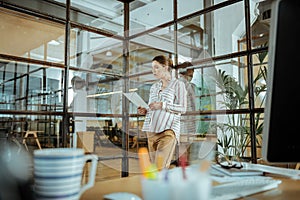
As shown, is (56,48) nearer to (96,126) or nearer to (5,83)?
(5,83)

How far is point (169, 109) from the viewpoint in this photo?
212 cm

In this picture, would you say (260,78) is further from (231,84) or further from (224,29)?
(224,29)

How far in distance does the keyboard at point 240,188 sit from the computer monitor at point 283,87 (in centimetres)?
8

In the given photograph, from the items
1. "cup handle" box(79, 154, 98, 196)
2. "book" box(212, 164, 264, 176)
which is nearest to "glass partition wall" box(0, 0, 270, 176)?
"book" box(212, 164, 264, 176)

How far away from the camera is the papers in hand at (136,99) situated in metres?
2.47

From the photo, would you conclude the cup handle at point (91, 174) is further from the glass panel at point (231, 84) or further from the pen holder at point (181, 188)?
the glass panel at point (231, 84)

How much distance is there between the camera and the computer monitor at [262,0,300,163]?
2.00 ft

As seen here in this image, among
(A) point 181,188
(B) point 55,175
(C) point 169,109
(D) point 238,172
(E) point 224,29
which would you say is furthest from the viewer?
(E) point 224,29

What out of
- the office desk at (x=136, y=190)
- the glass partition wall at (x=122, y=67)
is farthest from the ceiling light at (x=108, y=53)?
the office desk at (x=136, y=190)

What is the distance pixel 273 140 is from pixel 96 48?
2685 millimetres

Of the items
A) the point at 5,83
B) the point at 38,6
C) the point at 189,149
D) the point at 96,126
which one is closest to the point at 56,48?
the point at 38,6

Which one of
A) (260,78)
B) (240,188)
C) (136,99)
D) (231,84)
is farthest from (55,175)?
(136,99)

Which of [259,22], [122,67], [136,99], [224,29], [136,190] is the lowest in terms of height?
[136,190]

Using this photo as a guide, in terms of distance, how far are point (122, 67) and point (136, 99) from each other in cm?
42
